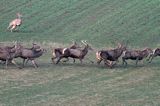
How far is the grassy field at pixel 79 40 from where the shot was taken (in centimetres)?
1475

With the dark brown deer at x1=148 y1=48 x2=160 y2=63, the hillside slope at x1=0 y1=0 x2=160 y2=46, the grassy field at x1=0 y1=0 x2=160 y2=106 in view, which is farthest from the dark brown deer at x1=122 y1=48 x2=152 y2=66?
the hillside slope at x1=0 y1=0 x2=160 y2=46

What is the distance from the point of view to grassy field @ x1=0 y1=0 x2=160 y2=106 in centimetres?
1475

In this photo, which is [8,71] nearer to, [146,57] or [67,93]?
[67,93]

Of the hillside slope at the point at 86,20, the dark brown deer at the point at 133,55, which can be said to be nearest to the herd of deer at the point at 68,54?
the dark brown deer at the point at 133,55

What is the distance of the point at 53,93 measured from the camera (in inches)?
597

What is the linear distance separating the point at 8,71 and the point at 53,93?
3.91m

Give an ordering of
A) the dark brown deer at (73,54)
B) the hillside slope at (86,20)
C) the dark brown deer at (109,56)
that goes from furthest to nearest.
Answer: the hillside slope at (86,20)
the dark brown deer at (73,54)
the dark brown deer at (109,56)

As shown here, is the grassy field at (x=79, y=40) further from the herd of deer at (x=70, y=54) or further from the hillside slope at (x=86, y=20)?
the herd of deer at (x=70, y=54)

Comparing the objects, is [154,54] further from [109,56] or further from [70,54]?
[70,54]

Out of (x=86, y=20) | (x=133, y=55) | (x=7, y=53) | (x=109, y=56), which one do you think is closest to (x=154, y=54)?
(x=133, y=55)

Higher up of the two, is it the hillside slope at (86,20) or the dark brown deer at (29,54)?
the hillside slope at (86,20)

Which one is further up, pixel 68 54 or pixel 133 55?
pixel 68 54

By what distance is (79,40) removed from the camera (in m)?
28.5

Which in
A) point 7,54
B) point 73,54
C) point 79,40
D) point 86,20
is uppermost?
point 86,20
